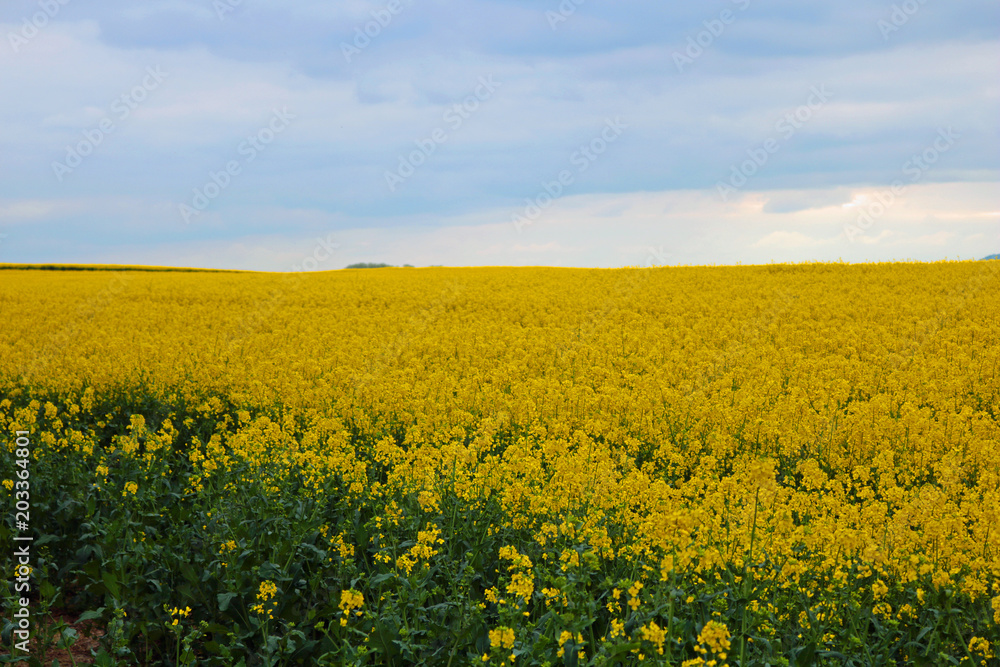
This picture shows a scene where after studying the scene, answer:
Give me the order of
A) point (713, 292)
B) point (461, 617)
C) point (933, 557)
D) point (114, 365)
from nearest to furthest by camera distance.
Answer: point (461, 617) → point (933, 557) → point (114, 365) → point (713, 292)

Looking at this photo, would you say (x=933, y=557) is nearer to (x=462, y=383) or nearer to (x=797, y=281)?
(x=462, y=383)

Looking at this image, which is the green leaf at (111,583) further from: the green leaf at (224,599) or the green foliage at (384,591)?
the green leaf at (224,599)

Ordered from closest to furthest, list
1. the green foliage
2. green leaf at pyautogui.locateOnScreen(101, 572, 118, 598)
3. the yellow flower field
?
1. the green foliage
2. the yellow flower field
3. green leaf at pyautogui.locateOnScreen(101, 572, 118, 598)

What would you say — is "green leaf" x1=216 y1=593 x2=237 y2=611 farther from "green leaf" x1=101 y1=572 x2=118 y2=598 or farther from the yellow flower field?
"green leaf" x1=101 y1=572 x2=118 y2=598

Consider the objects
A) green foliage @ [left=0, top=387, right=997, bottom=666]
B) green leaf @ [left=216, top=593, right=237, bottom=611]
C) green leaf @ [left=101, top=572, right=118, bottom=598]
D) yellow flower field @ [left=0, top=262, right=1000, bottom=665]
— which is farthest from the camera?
green leaf @ [left=101, top=572, right=118, bottom=598]

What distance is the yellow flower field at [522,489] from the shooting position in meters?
4.65

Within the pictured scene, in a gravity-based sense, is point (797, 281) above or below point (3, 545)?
above

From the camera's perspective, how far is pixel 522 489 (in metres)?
6.00

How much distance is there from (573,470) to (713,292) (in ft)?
69.9

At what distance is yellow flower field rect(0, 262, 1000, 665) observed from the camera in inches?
183

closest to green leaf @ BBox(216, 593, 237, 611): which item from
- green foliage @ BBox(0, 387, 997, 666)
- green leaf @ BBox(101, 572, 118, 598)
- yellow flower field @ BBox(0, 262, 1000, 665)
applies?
green foliage @ BBox(0, 387, 997, 666)

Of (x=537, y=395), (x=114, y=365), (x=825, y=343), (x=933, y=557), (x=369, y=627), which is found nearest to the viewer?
(x=369, y=627)

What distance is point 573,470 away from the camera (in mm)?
6469

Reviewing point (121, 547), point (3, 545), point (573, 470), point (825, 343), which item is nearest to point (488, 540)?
point (573, 470)
